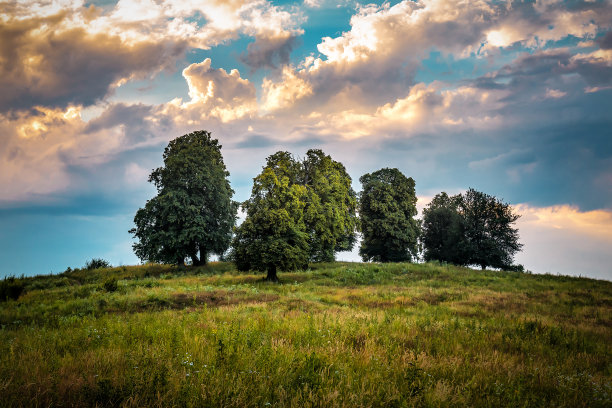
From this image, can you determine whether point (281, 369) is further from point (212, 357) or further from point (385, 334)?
point (385, 334)

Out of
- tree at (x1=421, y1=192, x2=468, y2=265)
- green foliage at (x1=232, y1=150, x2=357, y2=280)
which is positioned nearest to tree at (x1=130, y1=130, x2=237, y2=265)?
green foliage at (x1=232, y1=150, x2=357, y2=280)

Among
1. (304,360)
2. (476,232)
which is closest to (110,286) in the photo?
(304,360)

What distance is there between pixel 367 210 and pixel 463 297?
87.2 feet

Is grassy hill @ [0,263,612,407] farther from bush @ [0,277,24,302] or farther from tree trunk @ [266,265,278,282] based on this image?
tree trunk @ [266,265,278,282]

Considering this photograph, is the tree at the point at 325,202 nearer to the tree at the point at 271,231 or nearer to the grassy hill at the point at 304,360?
the tree at the point at 271,231

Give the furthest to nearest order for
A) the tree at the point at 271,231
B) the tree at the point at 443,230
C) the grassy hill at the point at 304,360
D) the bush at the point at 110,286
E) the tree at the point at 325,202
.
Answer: the tree at the point at 443,230
the tree at the point at 325,202
the tree at the point at 271,231
the bush at the point at 110,286
the grassy hill at the point at 304,360

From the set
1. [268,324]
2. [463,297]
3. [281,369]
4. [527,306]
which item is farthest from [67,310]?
[527,306]

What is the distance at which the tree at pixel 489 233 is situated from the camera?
140 ft

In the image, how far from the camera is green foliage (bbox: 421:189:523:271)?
4281 centimetres

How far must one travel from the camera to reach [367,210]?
44.5 m

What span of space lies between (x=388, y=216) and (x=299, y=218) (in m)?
19.2

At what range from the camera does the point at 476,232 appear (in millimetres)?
43531

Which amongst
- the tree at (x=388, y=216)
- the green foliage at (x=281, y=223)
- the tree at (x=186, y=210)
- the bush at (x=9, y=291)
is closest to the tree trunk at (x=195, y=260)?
the tree at (x=186, y=210)

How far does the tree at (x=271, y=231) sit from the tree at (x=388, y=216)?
736 inches
